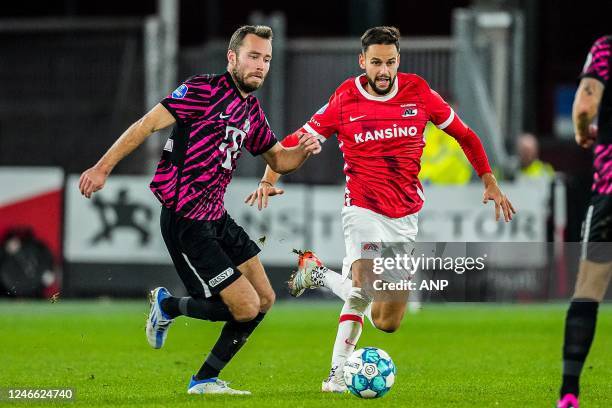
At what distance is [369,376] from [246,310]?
81 cm

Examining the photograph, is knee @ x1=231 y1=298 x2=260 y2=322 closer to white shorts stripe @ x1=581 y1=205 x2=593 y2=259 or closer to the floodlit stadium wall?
white shorts stripe @ x1=581 y1=205 x2=593 y2=259

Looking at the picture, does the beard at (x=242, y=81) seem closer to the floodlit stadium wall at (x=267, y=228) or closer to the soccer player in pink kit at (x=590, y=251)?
the soccer player in pink kit at (x=590, y=251)

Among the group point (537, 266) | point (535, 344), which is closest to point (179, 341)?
point (535, 344)

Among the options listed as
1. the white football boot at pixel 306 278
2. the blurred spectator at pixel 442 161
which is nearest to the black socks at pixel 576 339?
the white football boot at pixel 306 278

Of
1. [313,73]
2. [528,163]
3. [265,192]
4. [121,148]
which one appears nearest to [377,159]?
[265,192]

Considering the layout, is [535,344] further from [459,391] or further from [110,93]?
[110,93]

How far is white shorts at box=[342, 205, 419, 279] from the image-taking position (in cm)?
827

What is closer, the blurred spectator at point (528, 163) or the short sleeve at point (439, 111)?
the short sleeve at point (439, 111)

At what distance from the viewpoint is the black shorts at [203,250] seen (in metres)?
7.60

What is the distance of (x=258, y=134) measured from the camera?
7945 mm

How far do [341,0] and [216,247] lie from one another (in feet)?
66.2

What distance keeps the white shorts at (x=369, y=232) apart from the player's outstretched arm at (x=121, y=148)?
4.94 feet

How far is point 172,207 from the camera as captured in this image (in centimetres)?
766
